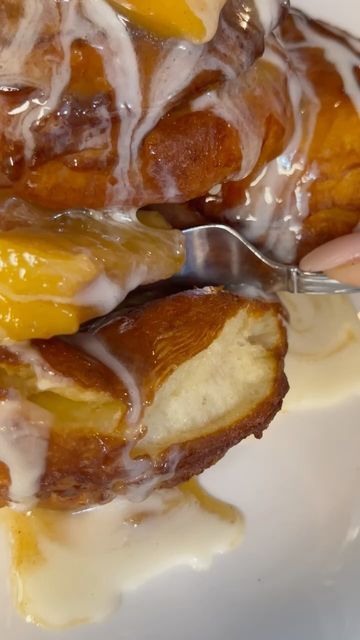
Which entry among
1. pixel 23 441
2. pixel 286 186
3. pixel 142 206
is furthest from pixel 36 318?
pixel 286 186

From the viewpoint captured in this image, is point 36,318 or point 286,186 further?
point 286,186

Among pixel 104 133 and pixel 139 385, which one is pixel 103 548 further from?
pixel 104 133

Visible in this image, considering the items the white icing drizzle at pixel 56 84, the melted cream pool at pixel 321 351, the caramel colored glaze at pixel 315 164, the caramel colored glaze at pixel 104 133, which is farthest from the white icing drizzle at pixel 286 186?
the white icing drizzle at pixel 56 84

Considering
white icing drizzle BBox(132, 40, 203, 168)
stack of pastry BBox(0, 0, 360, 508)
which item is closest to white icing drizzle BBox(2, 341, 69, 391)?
stack of pastry BBox(0, 0, 360, 508)

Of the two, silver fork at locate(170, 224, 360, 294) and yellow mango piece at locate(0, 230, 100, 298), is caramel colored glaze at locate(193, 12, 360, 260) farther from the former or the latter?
yellow mango piece at locate(0, 230, 100, 298)

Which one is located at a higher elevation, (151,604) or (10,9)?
(10,9)

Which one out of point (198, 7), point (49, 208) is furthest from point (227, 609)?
point (198, 7)

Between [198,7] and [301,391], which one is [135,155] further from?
[301,391]
